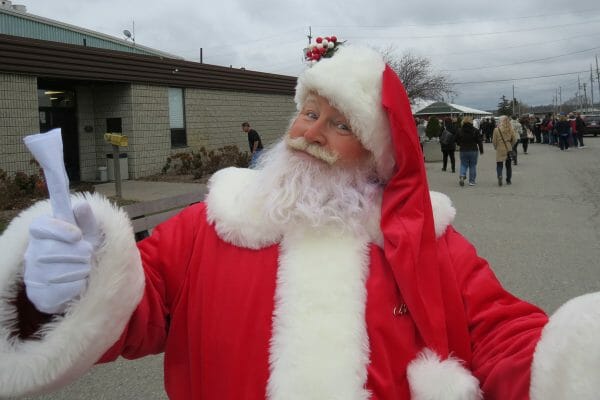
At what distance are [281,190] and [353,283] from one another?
0.40 m

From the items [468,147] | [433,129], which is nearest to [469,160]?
[468,147]

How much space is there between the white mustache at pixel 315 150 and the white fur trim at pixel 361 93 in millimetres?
119

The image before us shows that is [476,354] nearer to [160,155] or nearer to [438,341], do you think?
[438,341]

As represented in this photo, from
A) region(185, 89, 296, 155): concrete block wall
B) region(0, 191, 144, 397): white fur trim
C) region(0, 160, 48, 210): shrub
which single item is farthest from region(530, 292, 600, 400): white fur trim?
region(185, 89, 296, 155): concrete block wall

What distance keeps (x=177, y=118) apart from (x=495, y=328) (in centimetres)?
1508

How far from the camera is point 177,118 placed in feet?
51.3

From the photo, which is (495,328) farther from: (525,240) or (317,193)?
(525,240)

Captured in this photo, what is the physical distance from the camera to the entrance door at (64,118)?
12.9 meters

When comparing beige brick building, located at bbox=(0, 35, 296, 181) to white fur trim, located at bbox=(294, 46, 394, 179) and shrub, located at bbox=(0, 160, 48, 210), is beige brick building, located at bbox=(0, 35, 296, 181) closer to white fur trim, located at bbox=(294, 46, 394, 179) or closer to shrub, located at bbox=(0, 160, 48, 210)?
shrub, located at bbox=(0, 160, 48, 210)

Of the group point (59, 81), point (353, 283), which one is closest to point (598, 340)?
point (353, 283)

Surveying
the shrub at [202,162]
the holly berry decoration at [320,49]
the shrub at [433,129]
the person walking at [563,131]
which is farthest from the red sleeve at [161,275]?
the person walking at [563,131]

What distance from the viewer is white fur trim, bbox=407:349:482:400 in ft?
4.45

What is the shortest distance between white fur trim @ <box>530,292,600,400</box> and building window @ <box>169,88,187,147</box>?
1507 centimetres

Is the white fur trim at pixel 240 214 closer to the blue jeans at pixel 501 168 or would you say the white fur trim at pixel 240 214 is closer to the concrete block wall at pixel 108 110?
the blue jeans at pixel 501 168
